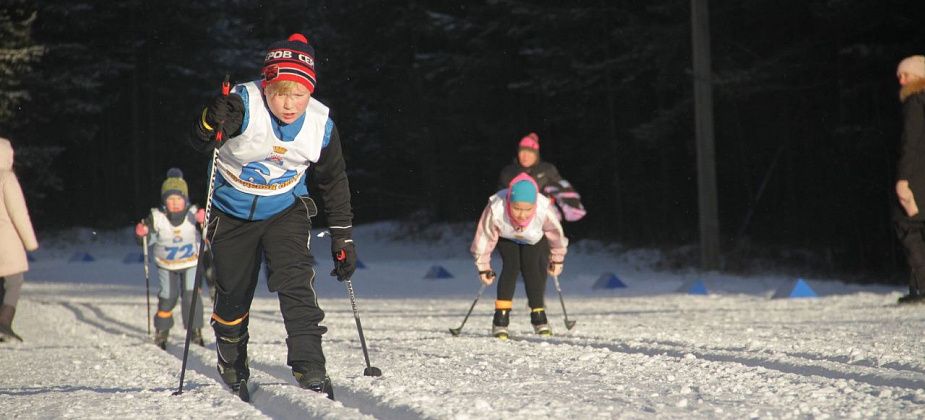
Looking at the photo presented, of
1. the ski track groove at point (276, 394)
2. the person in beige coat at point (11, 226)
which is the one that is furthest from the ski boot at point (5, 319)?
the ski track groove at point (276, 394)

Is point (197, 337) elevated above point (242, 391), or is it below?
below

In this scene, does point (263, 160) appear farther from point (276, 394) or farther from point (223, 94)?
point (276, 394)

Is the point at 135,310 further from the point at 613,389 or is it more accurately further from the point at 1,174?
the point at 613,389

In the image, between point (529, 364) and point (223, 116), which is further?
point (529, 364)

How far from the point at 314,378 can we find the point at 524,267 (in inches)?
168

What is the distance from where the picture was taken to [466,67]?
34719 mm

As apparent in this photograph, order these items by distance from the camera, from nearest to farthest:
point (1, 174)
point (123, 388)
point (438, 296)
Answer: point (123, 388) < point (1, 174) < point (438, 296)

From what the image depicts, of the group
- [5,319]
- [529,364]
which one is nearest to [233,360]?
[529,364]

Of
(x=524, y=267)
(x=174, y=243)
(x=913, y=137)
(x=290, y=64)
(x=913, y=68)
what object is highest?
(x=913, y=68)

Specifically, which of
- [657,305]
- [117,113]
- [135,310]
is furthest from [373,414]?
[117,113]

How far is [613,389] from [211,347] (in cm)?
490

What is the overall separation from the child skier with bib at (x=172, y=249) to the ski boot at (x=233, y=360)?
436 centimetres

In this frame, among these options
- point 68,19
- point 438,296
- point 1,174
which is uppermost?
point 68,19

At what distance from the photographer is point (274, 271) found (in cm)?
564
